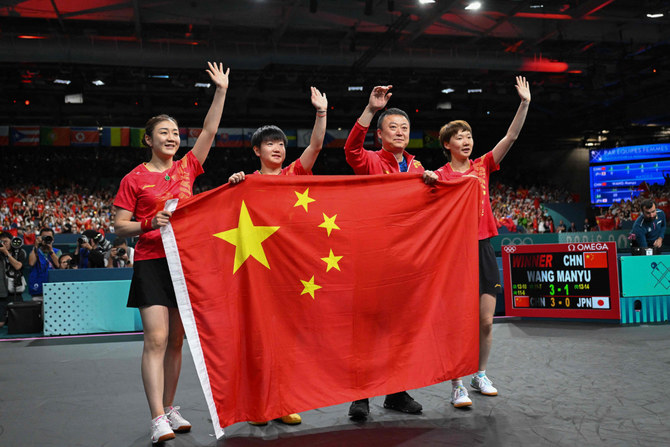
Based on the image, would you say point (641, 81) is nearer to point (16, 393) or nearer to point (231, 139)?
point (231, 139)

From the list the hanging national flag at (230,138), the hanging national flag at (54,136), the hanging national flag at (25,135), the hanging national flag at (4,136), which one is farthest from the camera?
the hanging national flag at (230,138)

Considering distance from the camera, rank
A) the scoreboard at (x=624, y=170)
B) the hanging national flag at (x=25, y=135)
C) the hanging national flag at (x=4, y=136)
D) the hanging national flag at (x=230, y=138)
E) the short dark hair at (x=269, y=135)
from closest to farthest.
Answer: the short dark hair at (x=269, y=135) < the hanging national flag at (x=4, y=136) < the hanging national flag at (x=25, y=135) < the hanging national flag at (x=230, y=138) < the scoreboard at (x=624, y=170)

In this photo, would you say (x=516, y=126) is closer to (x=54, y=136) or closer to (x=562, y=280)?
(x=562, y=280)

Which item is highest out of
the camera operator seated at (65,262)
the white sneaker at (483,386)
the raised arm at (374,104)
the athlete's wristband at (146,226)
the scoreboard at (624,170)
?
the scoreboard at (624,170)

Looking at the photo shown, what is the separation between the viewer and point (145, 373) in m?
3.12

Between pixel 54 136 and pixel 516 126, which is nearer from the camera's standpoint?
pixel 516 126

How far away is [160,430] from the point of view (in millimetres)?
3037

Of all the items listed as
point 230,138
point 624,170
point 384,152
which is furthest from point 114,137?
point 624,170

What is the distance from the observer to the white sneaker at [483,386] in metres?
3.88

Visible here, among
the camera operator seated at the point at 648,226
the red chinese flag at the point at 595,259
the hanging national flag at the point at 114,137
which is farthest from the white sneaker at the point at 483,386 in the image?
the hanging national flag at the point at 114,137

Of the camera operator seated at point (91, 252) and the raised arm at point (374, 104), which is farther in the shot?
the camera operator seated at point (91, 252)

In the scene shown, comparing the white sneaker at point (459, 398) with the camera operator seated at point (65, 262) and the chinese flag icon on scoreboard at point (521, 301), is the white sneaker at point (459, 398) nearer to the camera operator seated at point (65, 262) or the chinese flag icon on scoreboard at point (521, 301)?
the chinese flag icon on scoreboard at point (521, 301)

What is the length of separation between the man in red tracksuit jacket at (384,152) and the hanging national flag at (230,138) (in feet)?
66.1

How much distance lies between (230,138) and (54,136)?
6812mm
